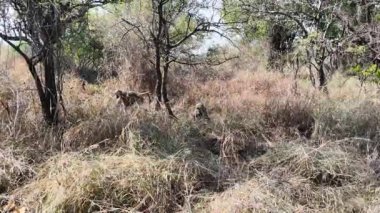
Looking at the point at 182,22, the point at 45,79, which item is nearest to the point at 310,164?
the point at 45,79


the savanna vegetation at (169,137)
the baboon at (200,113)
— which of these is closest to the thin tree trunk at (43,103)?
the savanna vegetation at (169,137)

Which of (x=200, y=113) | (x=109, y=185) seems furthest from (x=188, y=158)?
(x=200, y=113)

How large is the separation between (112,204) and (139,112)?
1781 mm

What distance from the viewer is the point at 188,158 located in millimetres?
4355

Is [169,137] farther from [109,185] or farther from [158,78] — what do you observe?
[158,78]

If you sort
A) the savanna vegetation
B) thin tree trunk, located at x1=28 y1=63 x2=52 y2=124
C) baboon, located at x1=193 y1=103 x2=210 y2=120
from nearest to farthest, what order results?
the savanna vegetation, thin tree trunk, located at x1=28 y1=63 x2=52 y2=124, baboon, located at x1=193 y1=103 x2=210 y2=120

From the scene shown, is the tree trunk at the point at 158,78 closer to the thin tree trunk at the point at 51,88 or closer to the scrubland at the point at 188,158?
the scrubland at the point at 188,158

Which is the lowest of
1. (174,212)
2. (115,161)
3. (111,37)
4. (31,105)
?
(174,212)

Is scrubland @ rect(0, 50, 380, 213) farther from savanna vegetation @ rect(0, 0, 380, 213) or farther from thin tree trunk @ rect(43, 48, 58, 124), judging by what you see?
thin tree trunk @ rect(43, 48, 58, 124)

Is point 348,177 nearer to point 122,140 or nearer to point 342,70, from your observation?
point 122,140

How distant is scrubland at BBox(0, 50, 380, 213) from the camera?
377 centimetres

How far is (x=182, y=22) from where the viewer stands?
7.13 metres

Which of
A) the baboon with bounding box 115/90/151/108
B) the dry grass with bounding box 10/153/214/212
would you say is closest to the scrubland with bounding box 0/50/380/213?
the dry grass with bounding box 10/153/214/212

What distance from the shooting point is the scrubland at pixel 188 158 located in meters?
3.77
